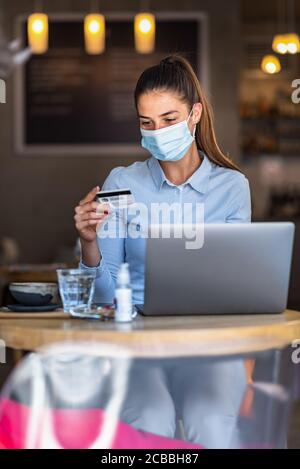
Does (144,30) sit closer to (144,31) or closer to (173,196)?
(144,31)

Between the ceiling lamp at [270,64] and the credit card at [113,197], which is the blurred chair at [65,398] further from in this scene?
the ceiling lamp at [270,64]

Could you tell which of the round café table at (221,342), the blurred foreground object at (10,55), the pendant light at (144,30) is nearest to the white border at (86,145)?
the blurred foreground object at (10,55)

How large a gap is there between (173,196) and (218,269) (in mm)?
589

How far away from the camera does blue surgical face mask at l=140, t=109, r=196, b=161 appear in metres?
2.29

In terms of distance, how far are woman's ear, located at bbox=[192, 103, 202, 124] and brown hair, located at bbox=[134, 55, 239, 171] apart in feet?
0.04

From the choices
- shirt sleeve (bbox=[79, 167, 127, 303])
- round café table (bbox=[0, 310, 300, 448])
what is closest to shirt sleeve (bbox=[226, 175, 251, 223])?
shirt sleeve (bbox=[79, 167, 127, 303])

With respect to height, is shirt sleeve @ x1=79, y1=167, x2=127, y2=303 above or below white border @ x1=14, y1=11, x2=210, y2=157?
below

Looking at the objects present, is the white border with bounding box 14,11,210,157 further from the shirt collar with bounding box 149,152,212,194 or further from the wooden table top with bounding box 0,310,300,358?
the wooden table top with bounding box 0,310,300,358

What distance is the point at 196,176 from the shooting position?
2408mm

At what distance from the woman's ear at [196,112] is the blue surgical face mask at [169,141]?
5 cm

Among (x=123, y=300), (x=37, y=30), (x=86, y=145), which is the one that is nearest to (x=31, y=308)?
(x=123, y=300)

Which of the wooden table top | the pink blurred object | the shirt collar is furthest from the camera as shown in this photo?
the shirt collar

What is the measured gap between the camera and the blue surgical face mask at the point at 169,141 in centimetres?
229

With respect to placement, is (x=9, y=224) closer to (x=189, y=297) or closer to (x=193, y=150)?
(x=193, y=150)
